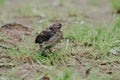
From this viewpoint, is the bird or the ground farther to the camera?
the bird

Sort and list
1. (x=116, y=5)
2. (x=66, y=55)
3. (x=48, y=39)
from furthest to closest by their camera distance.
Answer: (x=116, y=5) → (x=66, y=55) → (x=48, y=39)

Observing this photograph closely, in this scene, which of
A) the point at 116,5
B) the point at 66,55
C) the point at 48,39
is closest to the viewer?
the point at 48,39

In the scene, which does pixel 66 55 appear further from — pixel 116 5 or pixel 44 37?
pixel 116 5

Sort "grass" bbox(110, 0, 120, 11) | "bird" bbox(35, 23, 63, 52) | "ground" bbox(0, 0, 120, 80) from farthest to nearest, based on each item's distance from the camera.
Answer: "grass" bbox(110, 0, 120, 11), "bird" bbox(35, 23, 63, 52), "ground" bbox(0, 0, 120, 80)

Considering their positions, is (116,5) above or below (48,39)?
below

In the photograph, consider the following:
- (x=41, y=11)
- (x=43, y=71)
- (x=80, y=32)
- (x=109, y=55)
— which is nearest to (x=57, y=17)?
(x=41, y=11)

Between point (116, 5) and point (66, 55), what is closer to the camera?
point (66, 55)

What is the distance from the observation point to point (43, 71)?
13.8 ft

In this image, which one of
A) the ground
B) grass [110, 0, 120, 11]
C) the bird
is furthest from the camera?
grass [110, 0, 120, 11]

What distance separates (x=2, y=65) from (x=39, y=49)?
43cm

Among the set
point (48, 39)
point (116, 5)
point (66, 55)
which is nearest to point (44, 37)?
point (48, 39)

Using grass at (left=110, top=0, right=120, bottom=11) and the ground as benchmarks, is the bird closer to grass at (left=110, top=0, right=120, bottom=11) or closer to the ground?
the ground

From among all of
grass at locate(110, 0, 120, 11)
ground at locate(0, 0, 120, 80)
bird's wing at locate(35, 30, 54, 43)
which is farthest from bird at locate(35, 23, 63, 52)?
grass at locate(110, 0, 120, 11)

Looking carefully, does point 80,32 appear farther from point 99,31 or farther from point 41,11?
point 41,11
